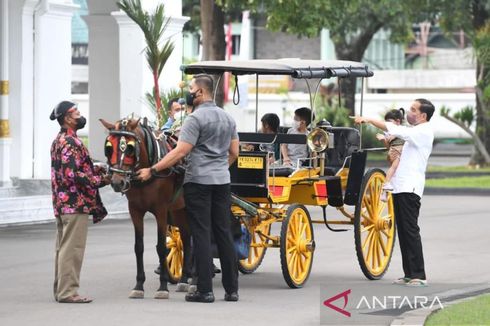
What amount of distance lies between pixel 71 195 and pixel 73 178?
156 mm

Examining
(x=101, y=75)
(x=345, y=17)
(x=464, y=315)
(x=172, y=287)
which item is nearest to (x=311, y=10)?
(x=101, y=75)

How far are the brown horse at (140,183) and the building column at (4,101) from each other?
10351 mm

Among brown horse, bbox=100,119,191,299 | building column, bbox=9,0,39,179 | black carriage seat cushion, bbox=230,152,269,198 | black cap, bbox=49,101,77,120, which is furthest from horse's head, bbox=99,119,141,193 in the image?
building column, bbox=9,0,39,179

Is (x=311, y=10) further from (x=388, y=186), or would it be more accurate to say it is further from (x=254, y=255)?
(x=388, y=186)

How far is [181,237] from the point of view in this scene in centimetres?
1309

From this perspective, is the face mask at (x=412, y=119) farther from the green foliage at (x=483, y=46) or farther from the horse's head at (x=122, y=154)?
the green foliage at (x=483, y=46)

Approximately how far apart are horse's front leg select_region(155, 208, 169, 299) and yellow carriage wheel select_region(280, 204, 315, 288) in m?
1.13

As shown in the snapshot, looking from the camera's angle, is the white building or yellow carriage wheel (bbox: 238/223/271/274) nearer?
yellow carriage wheel (bbox: 238/223/271/274)

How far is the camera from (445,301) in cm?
1230

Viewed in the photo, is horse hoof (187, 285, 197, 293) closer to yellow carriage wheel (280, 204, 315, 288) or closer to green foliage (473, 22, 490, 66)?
yellow carriage wheel (280, 204, 315, 288)

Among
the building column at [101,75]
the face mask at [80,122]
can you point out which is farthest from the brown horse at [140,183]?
the building column at [101,75]

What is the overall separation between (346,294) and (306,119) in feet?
9.42

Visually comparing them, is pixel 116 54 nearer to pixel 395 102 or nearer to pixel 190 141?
pixel 190 141

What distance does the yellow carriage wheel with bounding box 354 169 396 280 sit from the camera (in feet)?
46.1
